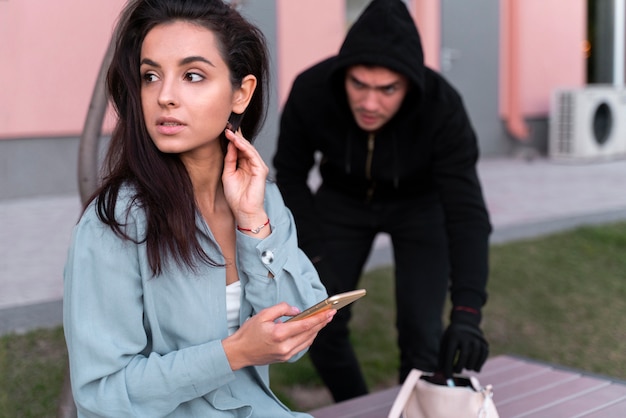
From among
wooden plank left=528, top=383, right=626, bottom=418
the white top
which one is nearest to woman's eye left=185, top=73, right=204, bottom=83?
the white top

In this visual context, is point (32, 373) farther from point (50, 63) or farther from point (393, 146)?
point (50, 63)

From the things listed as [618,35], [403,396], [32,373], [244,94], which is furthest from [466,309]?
[618,35]

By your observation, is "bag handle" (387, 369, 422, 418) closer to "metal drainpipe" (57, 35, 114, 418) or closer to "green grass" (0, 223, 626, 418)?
"metal drainpipe" (57, 35, 114, 418)

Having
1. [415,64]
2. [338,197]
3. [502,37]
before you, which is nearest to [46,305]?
[338,197]

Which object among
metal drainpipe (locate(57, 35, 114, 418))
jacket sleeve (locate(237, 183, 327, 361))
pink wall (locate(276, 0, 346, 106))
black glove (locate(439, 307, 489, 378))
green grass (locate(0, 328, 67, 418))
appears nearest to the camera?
jacket sleeve (locate(237, 183, 327, 361))

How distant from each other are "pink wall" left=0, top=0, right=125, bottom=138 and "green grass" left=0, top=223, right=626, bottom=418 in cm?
357

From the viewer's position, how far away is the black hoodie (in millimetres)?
2668

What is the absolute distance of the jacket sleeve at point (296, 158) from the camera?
303 centimetres

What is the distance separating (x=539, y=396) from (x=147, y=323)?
1.40m

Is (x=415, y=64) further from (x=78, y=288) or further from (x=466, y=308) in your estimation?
(x=78, y=288)

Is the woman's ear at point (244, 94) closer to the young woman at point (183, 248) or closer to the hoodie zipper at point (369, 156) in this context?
the young woman at point (183, 248)

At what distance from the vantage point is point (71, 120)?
7.24 m

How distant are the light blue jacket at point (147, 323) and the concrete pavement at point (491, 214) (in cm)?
234

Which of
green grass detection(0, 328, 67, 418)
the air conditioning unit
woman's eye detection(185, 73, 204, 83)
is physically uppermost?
woman's eye detection(185, 73, 204, 83)
